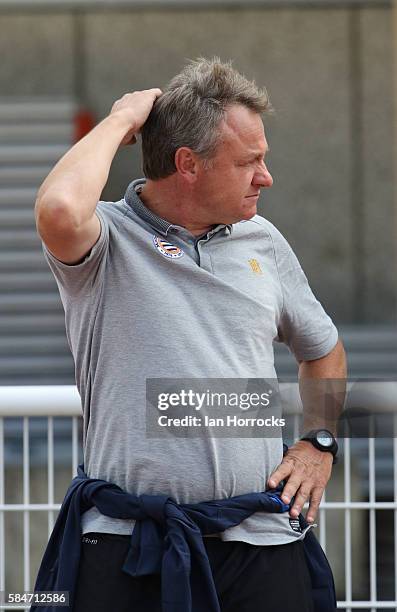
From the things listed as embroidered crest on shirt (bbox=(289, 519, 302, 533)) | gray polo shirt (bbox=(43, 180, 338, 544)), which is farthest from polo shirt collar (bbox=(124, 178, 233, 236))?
embroidered crest on shirt (bbox=(289, 519, 302, 533))

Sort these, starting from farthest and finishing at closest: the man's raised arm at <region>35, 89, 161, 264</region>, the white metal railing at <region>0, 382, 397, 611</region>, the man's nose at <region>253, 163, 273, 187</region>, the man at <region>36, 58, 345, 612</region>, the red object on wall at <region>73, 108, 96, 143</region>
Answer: the red object on wall at <region>73, 108, 96, 143</region> < the white metal railing at <region>0, 382, 397, 611</region> < the man's nose at <region>253, 163, 273, 187</region> < the man at <region>36, 58, 345, 612</region> < the man's raised arm at <region>35, 89, 161, 264</region>

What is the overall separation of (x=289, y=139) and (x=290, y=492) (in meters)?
→ 4.07

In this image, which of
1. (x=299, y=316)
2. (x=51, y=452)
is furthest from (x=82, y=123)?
(x=299, y=316)

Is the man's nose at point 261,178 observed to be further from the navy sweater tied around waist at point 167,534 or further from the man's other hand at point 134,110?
the navy sweater tied around waist at point 167,534

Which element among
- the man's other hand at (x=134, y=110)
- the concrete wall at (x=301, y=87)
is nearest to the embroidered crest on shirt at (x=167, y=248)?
the man's other hand at (x=134, y=110)

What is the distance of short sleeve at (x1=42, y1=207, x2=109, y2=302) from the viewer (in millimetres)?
2135

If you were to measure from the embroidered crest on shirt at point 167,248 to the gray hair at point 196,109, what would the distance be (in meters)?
0.14

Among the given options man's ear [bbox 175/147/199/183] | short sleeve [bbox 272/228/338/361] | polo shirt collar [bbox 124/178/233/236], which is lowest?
short sleeve [bbox 272/228/338/361]

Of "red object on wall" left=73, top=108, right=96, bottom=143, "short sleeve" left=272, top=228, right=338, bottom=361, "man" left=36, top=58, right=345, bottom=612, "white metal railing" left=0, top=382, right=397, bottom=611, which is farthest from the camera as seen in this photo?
"red object on wall" left=73, top=108, right=96, bottom=143

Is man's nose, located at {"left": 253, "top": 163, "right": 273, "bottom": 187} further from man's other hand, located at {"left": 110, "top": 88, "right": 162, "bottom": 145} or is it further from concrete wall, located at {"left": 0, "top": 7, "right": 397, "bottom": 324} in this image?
concrete wall, located at {"left": 0, "top": 7, "right": 397, "bottom": 324}

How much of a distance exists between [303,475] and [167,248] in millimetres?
540

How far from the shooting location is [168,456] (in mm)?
2156

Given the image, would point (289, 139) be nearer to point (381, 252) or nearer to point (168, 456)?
point (381, 252)

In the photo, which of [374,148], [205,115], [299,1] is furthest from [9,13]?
[205,115]
